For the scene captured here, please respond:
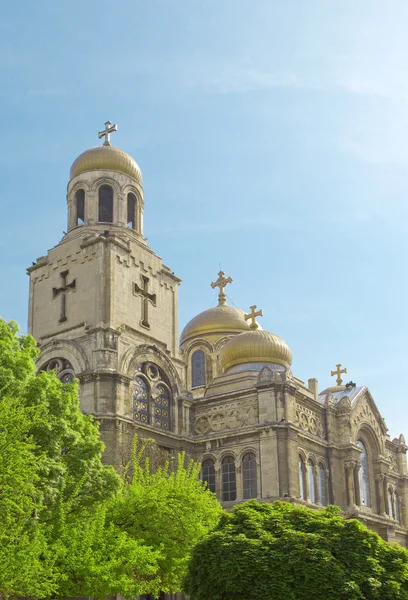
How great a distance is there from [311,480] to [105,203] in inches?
734

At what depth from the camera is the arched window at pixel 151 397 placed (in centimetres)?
4016

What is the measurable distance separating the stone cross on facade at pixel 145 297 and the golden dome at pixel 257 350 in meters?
6.00

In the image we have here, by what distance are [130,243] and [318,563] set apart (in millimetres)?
25179

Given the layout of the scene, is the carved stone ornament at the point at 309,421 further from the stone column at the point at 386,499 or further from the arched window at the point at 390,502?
the arched window at the point at 390,502

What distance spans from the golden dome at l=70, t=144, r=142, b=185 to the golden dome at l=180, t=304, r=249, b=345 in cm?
1417

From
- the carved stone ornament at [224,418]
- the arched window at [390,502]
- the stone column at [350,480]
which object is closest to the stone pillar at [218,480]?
the carved stone ornament at [224,418]

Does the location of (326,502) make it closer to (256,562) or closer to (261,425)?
(261,425)

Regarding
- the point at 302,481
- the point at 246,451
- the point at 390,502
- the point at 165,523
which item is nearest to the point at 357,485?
the point at 302,481

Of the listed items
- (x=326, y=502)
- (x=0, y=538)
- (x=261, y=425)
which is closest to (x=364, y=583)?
(x=0, y=538)

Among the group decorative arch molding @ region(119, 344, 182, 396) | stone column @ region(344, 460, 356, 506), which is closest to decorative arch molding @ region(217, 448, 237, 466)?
decorative arch molding @ region(119, 344, 182, 396)

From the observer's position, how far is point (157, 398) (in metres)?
41.6

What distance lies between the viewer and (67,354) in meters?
40.3

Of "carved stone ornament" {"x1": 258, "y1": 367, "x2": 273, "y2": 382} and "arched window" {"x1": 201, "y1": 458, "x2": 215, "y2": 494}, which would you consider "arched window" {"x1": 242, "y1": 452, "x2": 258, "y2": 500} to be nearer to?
"arched window" {"x1": 201, "y1": 458, "x2": 215, "y2": 494}

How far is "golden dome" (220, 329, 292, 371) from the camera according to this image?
4656cm
